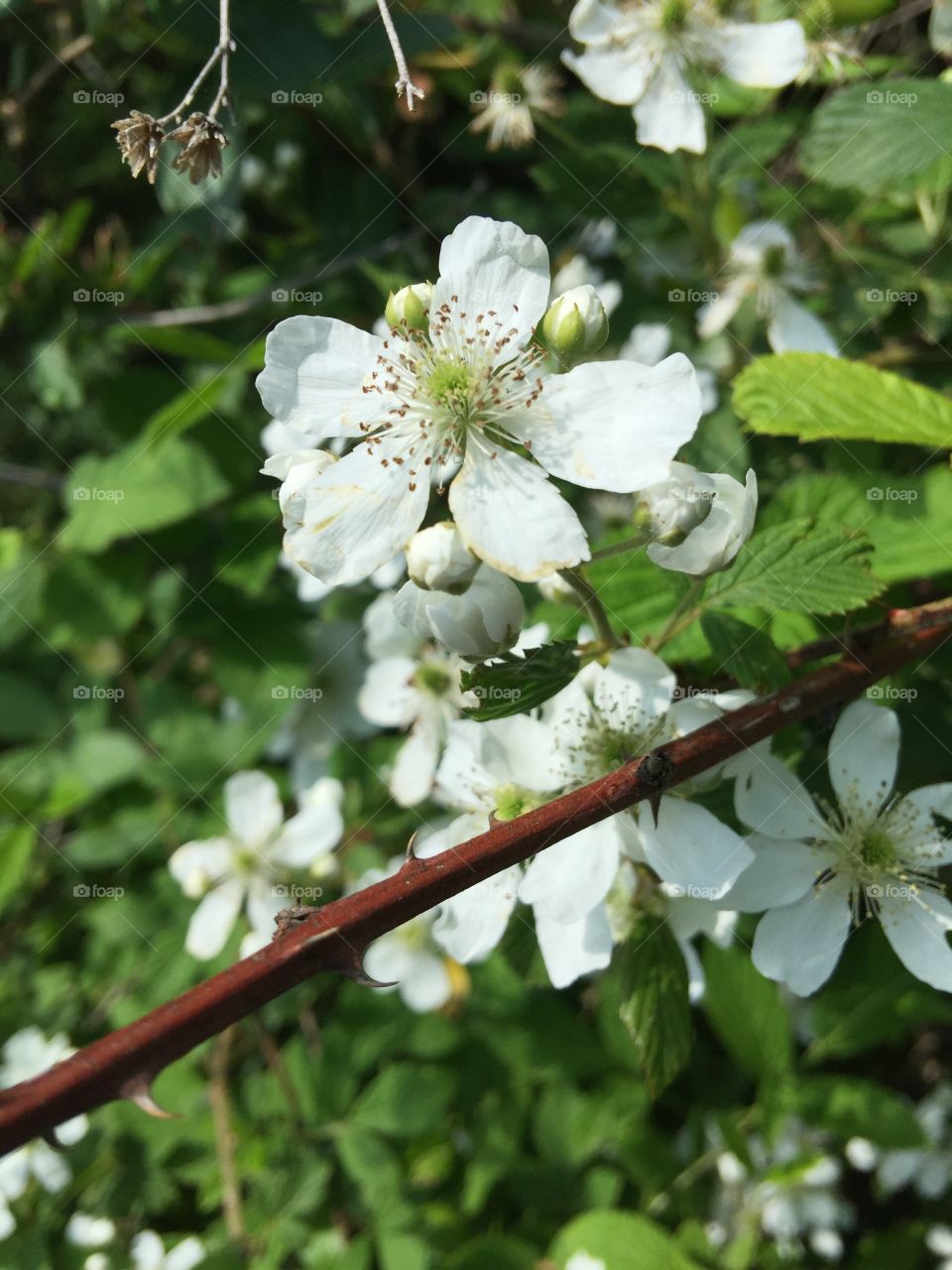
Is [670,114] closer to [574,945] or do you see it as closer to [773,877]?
[773,877]

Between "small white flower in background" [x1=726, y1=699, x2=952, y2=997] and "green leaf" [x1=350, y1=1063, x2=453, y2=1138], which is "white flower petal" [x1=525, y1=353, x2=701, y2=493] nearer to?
Answer: "small white flower in background" [x1=726, y1=699, x2=952, y2=997]

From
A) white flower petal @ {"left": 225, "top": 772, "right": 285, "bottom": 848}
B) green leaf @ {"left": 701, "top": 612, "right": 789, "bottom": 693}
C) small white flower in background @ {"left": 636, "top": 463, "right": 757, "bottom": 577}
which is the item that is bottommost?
white flower petal @ {"left": 225, "top": 772, "right": 285, "bottom": 848}

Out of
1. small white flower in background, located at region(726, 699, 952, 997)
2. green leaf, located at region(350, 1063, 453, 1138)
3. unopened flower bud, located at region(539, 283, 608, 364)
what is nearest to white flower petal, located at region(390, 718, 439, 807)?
green leaf, located at region(350, 1063, 453, 1138)

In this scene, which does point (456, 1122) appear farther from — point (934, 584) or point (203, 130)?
point (203, 130)

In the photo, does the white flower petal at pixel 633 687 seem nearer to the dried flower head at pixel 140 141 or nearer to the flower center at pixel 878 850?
the flower center at pixel 878 850

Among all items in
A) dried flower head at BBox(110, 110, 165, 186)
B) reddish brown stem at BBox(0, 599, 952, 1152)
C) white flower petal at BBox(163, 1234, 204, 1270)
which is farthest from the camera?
white flower petal at BBox(163, 1234, 204, 1270)

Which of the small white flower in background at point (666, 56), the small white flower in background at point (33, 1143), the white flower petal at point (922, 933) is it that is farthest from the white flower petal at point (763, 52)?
the small white flower in background at point (33, 1143)

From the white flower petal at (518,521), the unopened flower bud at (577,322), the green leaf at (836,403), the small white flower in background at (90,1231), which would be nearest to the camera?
the white flower petal at (518,521)

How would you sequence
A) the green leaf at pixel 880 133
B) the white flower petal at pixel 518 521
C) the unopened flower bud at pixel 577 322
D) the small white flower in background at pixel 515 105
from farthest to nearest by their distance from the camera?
the small white flower in background at pixel 515 105, the green leaf at pixel 880 133, the unopened flower bud at pixel 577 322, the white flower petal at pixel 518 521
